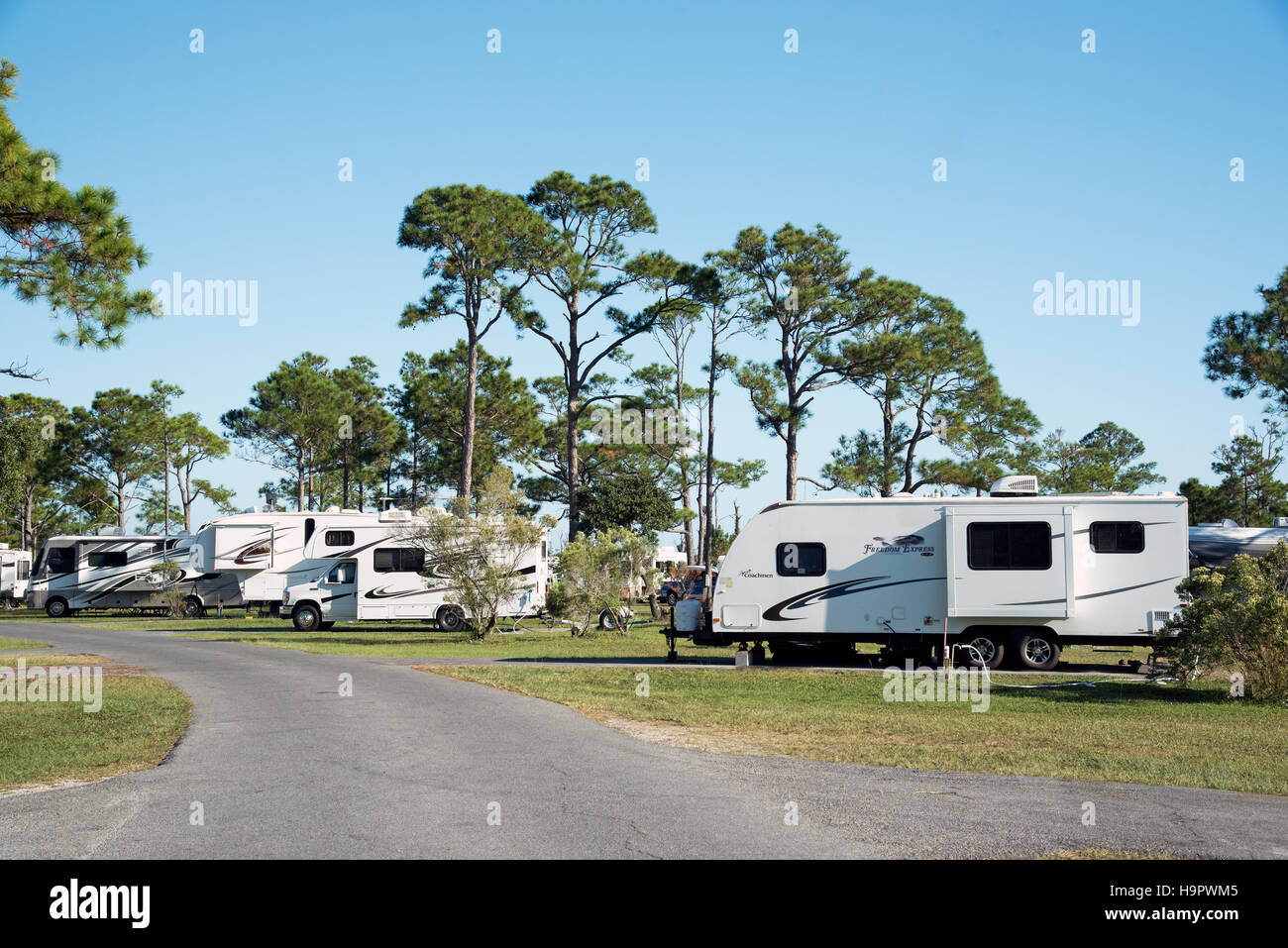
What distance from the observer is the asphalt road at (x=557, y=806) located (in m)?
6.33

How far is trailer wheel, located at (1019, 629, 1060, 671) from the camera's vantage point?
17812 mm

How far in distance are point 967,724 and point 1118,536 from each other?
743 cm

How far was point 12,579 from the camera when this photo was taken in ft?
149

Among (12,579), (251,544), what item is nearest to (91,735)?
(251,544)

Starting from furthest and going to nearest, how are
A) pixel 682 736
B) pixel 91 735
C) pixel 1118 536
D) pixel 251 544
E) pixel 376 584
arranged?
pixel 251 544 → pixel 376 584 → pixel 1118 536 → pixel 682 736 → pixel 91 735

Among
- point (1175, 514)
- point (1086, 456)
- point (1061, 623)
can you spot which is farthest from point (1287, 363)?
point (1086, 456)

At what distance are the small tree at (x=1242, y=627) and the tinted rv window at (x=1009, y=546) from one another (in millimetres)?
3207

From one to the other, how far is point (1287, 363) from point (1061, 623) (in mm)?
13867

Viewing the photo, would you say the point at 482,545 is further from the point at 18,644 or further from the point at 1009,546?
the point at 1009,546

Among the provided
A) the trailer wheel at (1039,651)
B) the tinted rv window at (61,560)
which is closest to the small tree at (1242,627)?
the trailer wheel at (1039,651)

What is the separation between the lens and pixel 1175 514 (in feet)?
57.2

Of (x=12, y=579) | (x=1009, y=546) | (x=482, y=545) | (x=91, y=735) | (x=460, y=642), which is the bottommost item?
(x=460, y=642)

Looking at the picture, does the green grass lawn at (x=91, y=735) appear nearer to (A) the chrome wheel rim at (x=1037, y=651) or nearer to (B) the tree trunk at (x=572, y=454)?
(A) the chrome wheel rim at (x=1037, y=651)

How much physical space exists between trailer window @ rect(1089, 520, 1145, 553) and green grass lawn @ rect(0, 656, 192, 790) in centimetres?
1389
